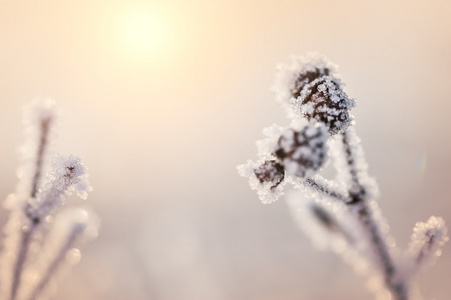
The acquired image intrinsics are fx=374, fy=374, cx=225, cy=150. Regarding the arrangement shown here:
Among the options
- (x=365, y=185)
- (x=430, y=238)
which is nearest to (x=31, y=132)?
(x=365, y=185)

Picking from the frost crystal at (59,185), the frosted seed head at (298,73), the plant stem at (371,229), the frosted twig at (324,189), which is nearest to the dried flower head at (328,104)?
the frosted seed head at (298,73)

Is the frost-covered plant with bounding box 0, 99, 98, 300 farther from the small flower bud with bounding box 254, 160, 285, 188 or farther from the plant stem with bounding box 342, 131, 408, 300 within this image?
the plant stem with bounding box 342, 131, 408, 300

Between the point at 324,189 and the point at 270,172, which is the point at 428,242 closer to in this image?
the point at 324,189

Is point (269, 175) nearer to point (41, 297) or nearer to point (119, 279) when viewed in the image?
point (41, 297)

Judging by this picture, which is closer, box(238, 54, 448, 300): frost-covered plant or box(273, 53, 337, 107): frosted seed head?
box(238, 54, 448, 300): frost-covered plant

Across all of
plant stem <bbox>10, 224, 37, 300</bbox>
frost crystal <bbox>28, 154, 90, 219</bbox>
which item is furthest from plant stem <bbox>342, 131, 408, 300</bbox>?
plant stem <bbox>10, 224, 37, 300</bbox>

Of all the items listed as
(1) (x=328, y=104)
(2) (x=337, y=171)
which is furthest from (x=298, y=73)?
(2) (x=337, y=171)

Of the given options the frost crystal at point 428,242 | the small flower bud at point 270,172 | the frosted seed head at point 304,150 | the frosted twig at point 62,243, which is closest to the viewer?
the frosted seed head at point 304,150

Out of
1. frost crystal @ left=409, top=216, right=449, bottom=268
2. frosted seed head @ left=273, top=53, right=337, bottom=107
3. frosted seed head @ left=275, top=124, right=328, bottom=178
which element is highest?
frosted seed head @ left=273, top=53, right=337, bottom=107

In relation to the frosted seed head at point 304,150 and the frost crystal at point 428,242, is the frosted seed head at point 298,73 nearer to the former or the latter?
the frosted seed head at point 304,150
